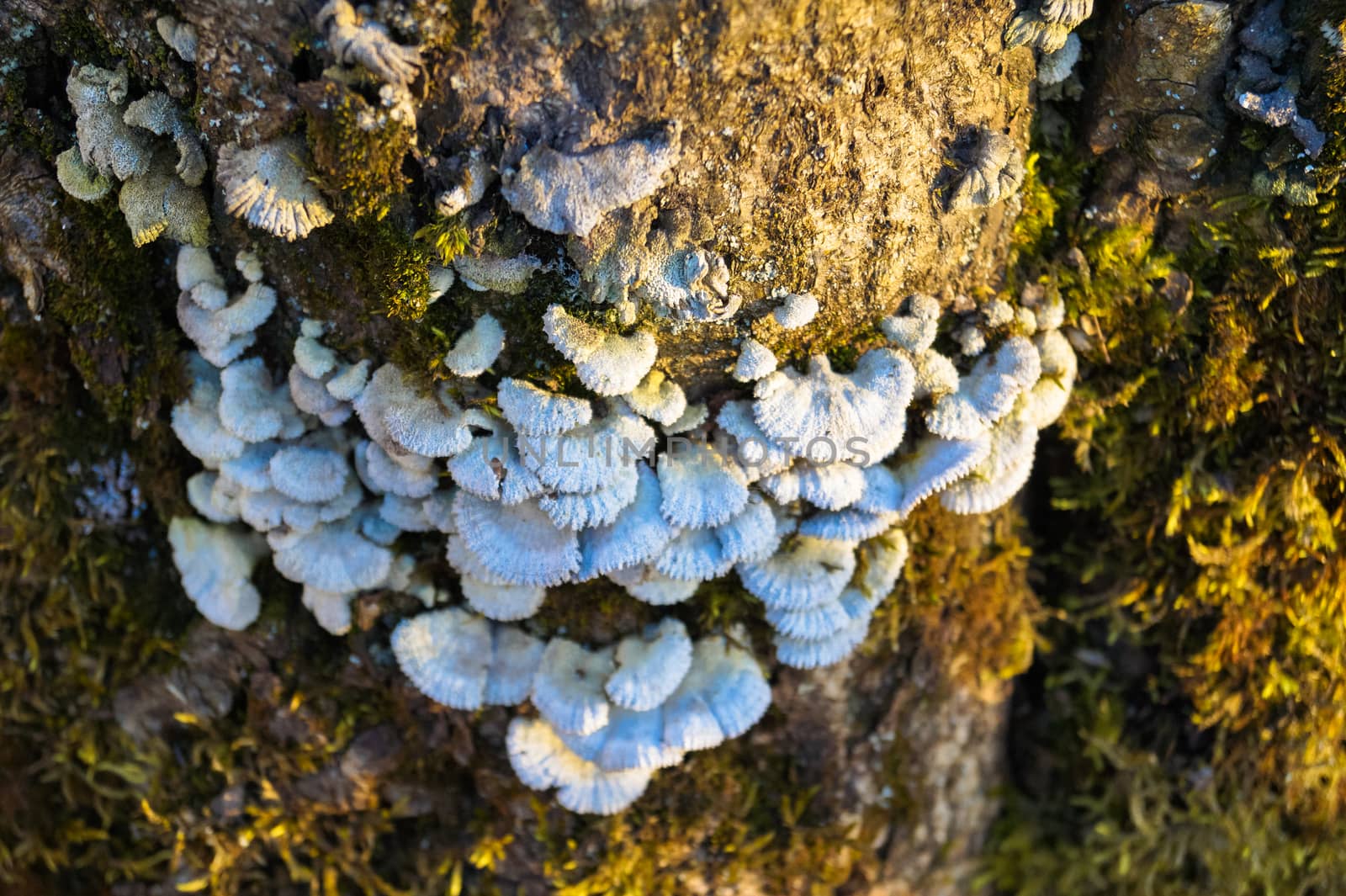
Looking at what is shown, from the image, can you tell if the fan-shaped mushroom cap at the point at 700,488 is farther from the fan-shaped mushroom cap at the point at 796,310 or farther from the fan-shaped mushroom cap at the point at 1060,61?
the fan-shaped mushroom cap at the point at 1060,61

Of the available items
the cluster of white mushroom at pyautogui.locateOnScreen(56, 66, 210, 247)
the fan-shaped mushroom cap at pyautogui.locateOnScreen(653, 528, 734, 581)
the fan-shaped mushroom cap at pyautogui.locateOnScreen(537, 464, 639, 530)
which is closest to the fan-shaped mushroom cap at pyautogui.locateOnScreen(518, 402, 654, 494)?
the fan-shaped mushroom cap at pyautogui.locateOnScreen(537, 464, 639, 530)

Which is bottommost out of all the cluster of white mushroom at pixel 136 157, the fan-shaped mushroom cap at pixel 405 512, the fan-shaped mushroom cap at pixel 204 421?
the fan-shaped mushroom cap at pixel 405 512

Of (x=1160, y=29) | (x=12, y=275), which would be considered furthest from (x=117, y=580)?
(x=1160, y=29)

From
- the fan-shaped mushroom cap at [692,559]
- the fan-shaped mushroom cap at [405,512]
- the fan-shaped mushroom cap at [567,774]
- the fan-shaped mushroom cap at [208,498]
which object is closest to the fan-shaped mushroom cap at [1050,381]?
the fan-shaped mushroom cap at [692,559]

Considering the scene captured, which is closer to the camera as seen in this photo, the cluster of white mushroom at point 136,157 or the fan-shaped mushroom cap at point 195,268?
the cluster of white mushroom at point 136,157

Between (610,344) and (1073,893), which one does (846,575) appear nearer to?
(610,344)

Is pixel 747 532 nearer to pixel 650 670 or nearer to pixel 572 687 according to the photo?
pixel 650 670

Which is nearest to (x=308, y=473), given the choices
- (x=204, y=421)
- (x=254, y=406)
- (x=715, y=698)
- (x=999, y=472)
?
(x=254, y=406)
